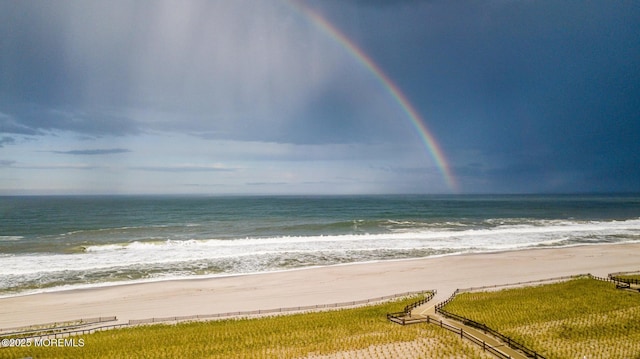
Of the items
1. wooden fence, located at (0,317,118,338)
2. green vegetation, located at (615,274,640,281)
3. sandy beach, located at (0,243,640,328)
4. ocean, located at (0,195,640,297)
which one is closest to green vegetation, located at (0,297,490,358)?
wooden fence, located at (0,317,118,338)

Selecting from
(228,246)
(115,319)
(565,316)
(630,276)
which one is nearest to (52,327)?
(115,319)

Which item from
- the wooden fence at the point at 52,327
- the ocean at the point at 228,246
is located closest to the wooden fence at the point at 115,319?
the wooden fence at the point at 52,327

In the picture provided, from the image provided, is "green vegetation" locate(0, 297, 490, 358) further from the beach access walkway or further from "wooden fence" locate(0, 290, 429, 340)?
"wooden fence" locate(0, 290, 429, 340)

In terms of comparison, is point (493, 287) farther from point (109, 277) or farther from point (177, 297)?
point (109, 277)

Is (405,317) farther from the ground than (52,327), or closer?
farther from the ground

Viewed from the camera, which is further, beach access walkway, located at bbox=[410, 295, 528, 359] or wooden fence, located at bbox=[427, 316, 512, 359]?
beach access walkway, located at bbox=[410, 295, 528, 359]

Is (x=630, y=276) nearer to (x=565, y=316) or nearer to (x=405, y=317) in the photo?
(x=565, y=316)

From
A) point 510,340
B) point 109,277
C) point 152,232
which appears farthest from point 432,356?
point 152,232
